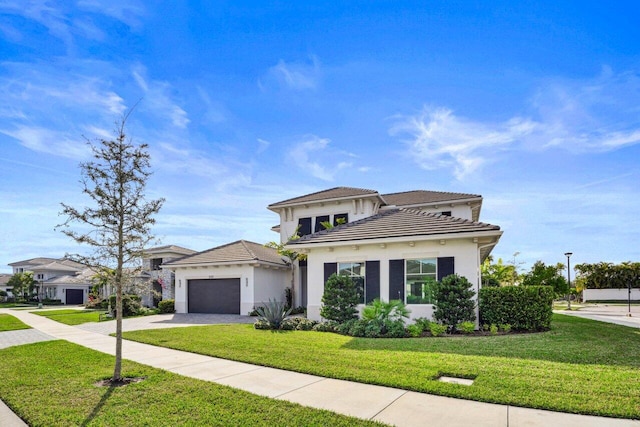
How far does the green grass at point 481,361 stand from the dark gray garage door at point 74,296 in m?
44.2

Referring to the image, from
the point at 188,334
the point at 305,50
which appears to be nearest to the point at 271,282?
the point at 188,334

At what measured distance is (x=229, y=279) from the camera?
22797mm

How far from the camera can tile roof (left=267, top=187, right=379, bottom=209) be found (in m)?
22.5

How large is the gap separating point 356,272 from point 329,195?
902 centimetres

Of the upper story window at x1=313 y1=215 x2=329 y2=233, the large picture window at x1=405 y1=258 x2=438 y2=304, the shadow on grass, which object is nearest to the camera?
the shadow on grass

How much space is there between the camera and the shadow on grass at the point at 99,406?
16.5 feet

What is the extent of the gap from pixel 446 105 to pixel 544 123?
3621 millimetres

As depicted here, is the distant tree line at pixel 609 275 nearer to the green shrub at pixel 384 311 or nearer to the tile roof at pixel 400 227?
the tile roof at pixel 400 227

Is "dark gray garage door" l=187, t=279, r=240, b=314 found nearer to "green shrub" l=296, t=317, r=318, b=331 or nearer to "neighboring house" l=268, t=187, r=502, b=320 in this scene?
"neighboring house" l=268, t=187, r=502, b=320

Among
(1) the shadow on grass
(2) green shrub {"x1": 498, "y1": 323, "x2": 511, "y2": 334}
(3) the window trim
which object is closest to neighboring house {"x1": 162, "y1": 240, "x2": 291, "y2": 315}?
(3) the window trim

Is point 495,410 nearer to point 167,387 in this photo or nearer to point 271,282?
point 167,387

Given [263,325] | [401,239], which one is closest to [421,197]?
[401,239]

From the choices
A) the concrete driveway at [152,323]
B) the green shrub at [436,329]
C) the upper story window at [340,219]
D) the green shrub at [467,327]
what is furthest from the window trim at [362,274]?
the upper story window at [340,219]

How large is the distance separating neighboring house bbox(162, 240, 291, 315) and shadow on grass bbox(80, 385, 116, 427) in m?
14.9
